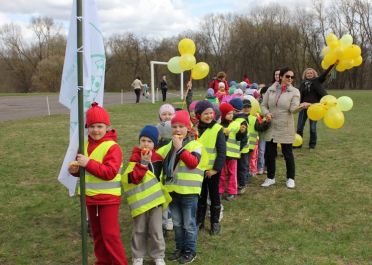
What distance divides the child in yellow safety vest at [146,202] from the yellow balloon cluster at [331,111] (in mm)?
3926

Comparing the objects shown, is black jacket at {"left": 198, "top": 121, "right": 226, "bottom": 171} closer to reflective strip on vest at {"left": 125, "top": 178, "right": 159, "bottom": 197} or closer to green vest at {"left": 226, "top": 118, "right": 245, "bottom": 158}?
reflective strip on vest at {"left": 125, "top": 178, "right": 159, "bottom": 197}

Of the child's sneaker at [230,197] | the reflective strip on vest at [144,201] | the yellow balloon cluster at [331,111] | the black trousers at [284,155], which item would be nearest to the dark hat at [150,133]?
the reflective strip on vest at [144,201]

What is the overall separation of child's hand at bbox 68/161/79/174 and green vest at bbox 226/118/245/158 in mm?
2732

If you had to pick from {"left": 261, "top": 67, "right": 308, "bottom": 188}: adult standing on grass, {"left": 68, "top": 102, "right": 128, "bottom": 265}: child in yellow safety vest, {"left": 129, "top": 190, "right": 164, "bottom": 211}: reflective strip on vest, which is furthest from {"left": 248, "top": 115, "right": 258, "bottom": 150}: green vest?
{"left": 68, "top": 102, "right": 128, "bottom": 265}: child in yellow safety vest

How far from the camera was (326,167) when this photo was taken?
8.41m

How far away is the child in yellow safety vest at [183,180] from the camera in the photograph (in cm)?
414

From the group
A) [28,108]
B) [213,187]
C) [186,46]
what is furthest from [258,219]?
[28,108]

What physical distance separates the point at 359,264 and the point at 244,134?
2.33m

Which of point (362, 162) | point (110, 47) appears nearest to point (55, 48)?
point (110, 47)

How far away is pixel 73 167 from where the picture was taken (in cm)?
350

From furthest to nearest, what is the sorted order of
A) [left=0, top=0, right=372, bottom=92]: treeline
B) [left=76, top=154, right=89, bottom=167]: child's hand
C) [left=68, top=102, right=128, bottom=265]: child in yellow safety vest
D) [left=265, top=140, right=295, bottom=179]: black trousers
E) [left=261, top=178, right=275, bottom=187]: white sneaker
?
[left=0, top=0, right=372, bottom=92]: treeline, [left=261, top=178, right=275, bottom=187]: white sneaker, [left=265, top=140, right=295, bottom=179]: black trousers, [left=68, top=102, right=128, bottom=265]: child in yellow safety vest, [left=76, top=154, right=89, bottom=167]: child's hand

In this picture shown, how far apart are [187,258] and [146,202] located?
0.76 meters

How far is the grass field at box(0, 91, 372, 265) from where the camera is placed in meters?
4.46

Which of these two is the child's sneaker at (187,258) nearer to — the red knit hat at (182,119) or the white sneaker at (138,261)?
the white sneaker at (138,261)
